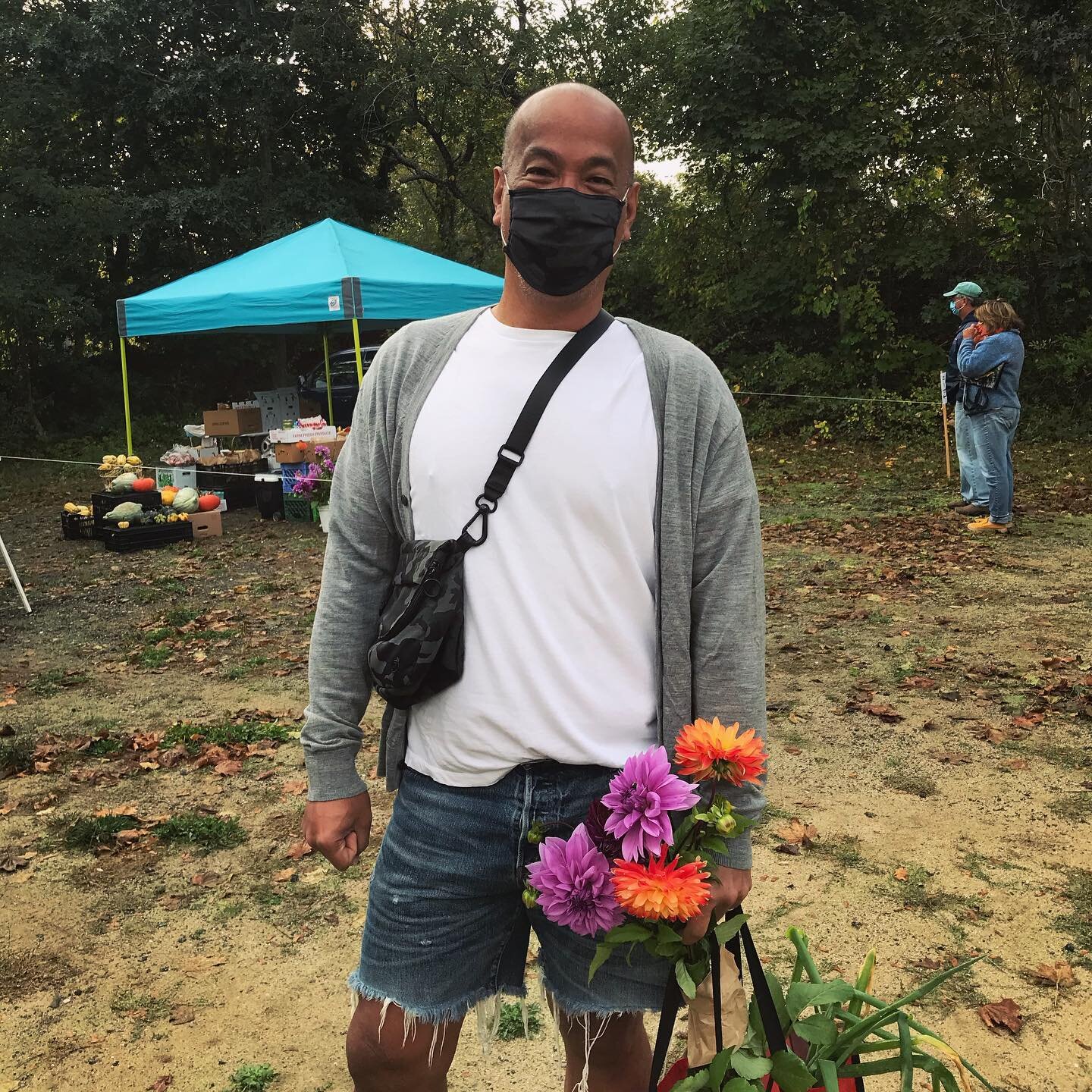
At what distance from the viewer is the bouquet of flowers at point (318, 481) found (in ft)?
35.2

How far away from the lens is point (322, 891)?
3510 millimetres

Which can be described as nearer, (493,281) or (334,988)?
(334,988)

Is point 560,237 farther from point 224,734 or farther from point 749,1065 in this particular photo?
point 224,734

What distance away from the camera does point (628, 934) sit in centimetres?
146

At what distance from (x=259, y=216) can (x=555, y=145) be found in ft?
67.2

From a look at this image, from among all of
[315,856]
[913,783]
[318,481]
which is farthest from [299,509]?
[913,783]

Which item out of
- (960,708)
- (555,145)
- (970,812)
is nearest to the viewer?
(555,145)

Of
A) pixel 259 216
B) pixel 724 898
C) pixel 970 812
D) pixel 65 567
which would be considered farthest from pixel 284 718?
pixel 259 216

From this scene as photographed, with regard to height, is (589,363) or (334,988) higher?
(589,363)

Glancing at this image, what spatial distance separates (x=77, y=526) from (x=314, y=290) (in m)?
3.39

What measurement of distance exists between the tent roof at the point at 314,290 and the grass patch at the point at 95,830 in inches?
261

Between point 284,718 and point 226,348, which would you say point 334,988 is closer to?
point 284,718

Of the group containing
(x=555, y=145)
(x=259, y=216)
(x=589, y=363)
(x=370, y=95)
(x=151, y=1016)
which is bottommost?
(x=151, y=1016)

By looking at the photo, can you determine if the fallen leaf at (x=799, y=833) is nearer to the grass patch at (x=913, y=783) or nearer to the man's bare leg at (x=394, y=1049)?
the grass patch at (x=913, y=783)
